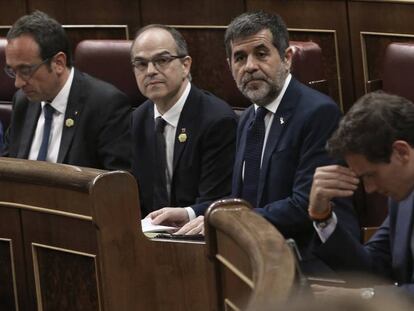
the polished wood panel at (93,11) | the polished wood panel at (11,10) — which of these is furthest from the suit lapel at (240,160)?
the polished wood panel at (11,10)

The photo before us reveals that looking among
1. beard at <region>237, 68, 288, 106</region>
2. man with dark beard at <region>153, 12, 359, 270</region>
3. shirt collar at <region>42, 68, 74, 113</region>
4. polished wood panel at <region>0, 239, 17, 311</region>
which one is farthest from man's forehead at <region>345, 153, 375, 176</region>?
shirt collar at <region>42, 68, 74, 113</region>

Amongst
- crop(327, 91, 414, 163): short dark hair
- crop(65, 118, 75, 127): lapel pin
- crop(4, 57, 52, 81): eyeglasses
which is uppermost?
crop(4, 57, 52, 81): eyeglasses

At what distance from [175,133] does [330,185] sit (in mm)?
536

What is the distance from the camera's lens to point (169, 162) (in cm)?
161

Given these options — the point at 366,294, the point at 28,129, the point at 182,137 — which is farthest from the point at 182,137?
the point at 366,294

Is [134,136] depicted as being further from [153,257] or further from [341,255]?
[341,255]

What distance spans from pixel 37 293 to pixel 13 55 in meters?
0.56

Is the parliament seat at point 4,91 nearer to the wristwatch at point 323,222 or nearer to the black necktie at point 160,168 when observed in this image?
the black necktie at point 160,168

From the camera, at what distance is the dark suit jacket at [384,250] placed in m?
1.06

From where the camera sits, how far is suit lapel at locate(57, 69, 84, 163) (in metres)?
1.71

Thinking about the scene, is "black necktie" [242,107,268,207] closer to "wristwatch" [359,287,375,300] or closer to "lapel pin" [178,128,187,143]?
"lapel pin" [178,128,187,143]

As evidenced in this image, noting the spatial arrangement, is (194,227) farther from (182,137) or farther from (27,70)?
(27,70)

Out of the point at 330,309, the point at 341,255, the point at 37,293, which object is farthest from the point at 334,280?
the point at 330,309

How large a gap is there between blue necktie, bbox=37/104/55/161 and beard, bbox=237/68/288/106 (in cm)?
47
